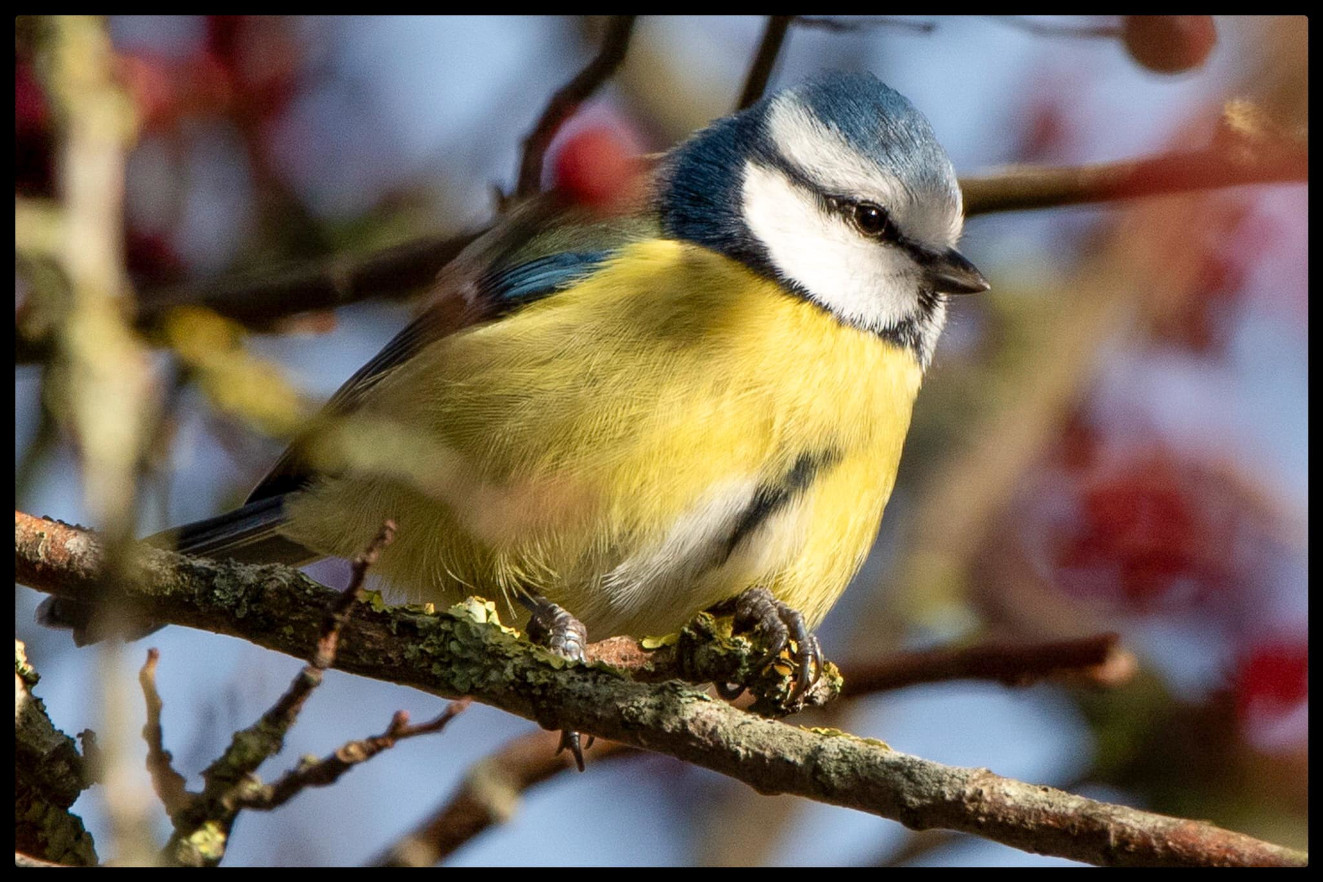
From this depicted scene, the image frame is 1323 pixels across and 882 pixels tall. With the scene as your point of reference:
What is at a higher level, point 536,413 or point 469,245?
point 469,245

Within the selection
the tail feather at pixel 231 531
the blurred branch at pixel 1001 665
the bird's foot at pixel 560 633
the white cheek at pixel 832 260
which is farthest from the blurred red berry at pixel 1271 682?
the tail feather at pixel 231 531

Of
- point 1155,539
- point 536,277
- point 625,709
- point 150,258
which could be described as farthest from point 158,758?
point 1155,539

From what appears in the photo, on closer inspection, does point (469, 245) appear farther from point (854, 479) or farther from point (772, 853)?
point (772, 853)

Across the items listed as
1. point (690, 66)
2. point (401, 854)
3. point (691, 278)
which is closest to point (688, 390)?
point (691, 278)

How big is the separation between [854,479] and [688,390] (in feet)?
1.20

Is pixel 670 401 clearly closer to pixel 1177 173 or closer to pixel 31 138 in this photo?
pixel 1177 173

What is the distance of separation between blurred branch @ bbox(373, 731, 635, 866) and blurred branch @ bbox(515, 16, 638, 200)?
1.07 metres

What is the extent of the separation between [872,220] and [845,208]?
0.06 metres

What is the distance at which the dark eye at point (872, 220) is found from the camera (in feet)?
8.36

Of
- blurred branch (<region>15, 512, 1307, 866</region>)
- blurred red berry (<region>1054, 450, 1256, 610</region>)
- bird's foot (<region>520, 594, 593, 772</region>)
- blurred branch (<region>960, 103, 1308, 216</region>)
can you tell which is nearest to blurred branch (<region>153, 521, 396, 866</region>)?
blurred branch (<region>15, 512, 1307, 866</region>)

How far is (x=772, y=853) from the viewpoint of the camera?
3400 millimetres

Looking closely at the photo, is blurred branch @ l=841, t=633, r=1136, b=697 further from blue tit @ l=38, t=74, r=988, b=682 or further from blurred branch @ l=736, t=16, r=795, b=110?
blurred branch @ l=736, t=16, r=795, b=110

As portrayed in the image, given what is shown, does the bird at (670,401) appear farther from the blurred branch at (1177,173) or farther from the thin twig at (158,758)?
the thin twig at (158,758)

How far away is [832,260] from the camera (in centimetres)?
249
